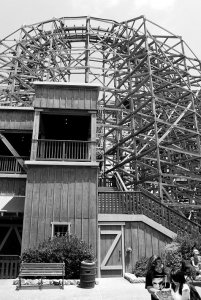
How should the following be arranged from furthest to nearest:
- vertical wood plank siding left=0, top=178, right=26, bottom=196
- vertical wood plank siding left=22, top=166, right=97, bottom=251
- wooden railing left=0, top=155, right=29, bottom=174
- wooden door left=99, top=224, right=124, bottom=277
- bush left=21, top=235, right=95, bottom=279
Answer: wooden railing left=0, top=155, right=29, bottom=174, vertical wood plank siding left=0, top=178, right=26, bottom=196, wooden door left=99, top=224, right=124, bottom=277, vertical wood plank siding left=22, top=166, right=97, bottom=251, bush left=21, top=235, right=95, bottom=279

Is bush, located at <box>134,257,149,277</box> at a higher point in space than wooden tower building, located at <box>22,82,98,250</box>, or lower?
lower

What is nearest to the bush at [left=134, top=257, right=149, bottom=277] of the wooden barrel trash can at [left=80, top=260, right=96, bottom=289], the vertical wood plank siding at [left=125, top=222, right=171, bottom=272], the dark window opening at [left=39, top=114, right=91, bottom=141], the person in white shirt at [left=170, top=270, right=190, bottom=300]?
the vertical wood plank siding at [left=125, top=222, right=171, bottom=272]

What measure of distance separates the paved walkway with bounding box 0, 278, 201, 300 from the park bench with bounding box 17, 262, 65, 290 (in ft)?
1.26

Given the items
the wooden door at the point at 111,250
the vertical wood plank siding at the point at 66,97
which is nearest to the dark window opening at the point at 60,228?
the wooden door at the point at 111,250

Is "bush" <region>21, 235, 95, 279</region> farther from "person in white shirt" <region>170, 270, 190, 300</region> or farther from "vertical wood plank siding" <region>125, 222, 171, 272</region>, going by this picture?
"person in white shirt" <region>170, 270, 190, 300</region>

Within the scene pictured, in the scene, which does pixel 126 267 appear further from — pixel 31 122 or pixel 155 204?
pixel 31 122

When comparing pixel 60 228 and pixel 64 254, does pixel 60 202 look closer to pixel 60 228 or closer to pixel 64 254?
pixel 60 228

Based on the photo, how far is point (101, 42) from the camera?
29.9 meters

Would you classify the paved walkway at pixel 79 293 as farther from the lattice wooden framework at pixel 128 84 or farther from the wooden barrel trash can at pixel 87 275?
the lattice wooden framework at pixel 128 84

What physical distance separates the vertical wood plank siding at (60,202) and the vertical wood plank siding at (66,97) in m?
3.28

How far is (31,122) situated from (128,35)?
A: 17.1m

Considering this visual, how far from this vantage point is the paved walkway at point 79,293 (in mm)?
8367

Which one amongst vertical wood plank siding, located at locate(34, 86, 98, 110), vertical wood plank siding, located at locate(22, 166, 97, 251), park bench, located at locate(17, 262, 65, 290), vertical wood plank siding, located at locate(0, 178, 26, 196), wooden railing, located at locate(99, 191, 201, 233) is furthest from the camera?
vertical wood plank siding, located at locate(0, 178, 26, 196)

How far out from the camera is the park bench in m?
9.69
